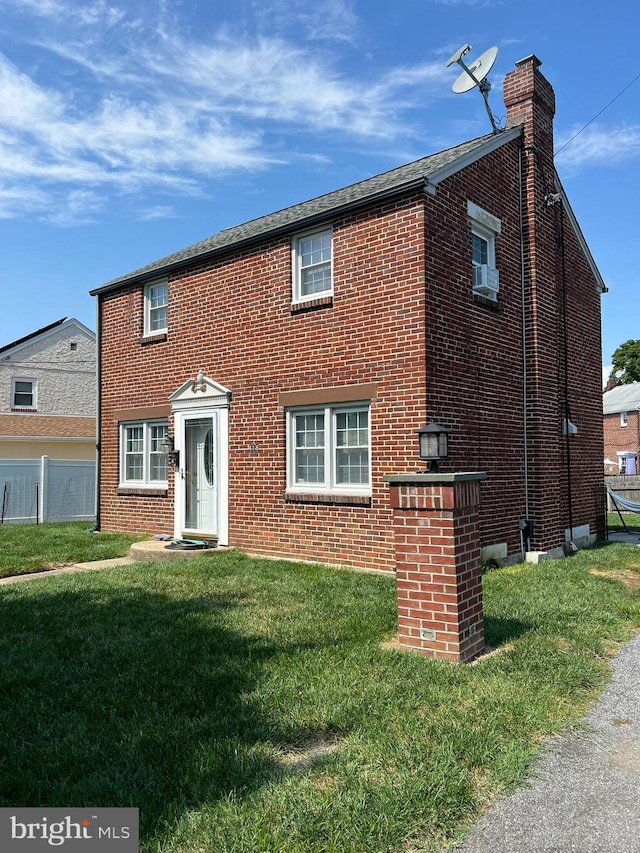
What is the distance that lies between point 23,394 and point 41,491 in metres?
8.17

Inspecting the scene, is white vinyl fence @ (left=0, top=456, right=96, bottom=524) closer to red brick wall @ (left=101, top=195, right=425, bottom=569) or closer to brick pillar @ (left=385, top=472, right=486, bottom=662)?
red brick wall @ (left=101, top=195, right=425, bottom=569)

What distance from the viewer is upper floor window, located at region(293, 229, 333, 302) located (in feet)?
32.6

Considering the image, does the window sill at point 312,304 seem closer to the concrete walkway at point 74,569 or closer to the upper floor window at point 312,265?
the upper floor window at point 312,265

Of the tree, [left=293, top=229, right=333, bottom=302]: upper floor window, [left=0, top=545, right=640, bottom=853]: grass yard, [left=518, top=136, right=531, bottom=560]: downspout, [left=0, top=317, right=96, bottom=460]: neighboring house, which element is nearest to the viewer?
[left=0, top=545, right=640, bottom=853]: grass yard

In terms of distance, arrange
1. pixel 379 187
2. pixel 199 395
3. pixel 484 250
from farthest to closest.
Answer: pixel 199 395, pixel 484 250, pixel 379 187

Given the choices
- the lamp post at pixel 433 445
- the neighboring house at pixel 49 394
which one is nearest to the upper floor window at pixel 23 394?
the neighboring house at pixel 49 394

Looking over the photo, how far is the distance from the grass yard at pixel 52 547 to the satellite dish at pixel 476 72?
10098mm

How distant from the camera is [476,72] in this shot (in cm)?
1085

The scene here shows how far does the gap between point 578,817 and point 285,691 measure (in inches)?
79.4

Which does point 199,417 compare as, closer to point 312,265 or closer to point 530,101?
point 312,265

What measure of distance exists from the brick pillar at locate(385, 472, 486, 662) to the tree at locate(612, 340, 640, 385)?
2084 inches

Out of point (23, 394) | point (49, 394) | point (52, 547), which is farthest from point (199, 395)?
point (49, 394)

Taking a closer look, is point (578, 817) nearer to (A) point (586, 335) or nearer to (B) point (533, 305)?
(B) point (533, 305)

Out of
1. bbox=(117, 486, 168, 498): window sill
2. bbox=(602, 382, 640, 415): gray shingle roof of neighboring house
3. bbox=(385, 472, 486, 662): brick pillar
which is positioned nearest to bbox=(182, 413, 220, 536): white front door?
bbox=(117, 486, 168, 498): window sill
